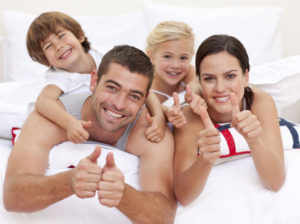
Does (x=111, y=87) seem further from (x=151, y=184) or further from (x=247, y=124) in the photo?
(x=247, y=124)

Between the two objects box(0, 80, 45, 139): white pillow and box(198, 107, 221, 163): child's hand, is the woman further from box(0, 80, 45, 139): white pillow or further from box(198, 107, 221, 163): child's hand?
box(0, 80, 45, 139): white pillow

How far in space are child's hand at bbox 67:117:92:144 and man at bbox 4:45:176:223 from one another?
0.29 feet

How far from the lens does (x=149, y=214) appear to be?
40.9 inches

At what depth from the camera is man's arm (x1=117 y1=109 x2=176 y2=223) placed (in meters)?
1.02

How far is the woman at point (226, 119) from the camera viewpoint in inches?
42.9

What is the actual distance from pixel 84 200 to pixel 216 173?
423 millimetres

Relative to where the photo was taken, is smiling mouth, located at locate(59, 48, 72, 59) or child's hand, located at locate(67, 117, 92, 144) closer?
child's hand, located at locate(67, 117, 92, 144)

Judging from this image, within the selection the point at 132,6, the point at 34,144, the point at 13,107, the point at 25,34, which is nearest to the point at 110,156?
the point at 34,144

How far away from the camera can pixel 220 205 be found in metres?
1.11

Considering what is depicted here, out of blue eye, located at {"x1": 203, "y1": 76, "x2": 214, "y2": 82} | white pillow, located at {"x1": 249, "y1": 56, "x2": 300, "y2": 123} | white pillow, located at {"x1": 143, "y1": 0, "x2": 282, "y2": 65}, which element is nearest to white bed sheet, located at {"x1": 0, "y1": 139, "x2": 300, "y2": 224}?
blue eye, located at {"x1": 203, "y1": 76, "x2": 214, "y2": 82}

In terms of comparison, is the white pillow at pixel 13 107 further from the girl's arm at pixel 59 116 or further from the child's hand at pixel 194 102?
the child's hand at pixel 194 102

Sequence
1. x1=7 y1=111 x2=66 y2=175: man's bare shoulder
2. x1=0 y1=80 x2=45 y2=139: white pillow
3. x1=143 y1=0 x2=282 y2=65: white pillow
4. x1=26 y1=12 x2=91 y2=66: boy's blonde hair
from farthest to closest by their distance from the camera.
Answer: x1=143 y1=0 x2=282 y2=65: white pillow, x1=26 y1=12 x2=91 y2=66: boy's blonde hair, x1=0 y1=80 x2=45 y2=139: white pillow, x1=7 y1=111 x2=66 y2=175: man's bare shoulder

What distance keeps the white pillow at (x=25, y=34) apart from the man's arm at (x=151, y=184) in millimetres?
971

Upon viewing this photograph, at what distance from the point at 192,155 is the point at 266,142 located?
23cm
